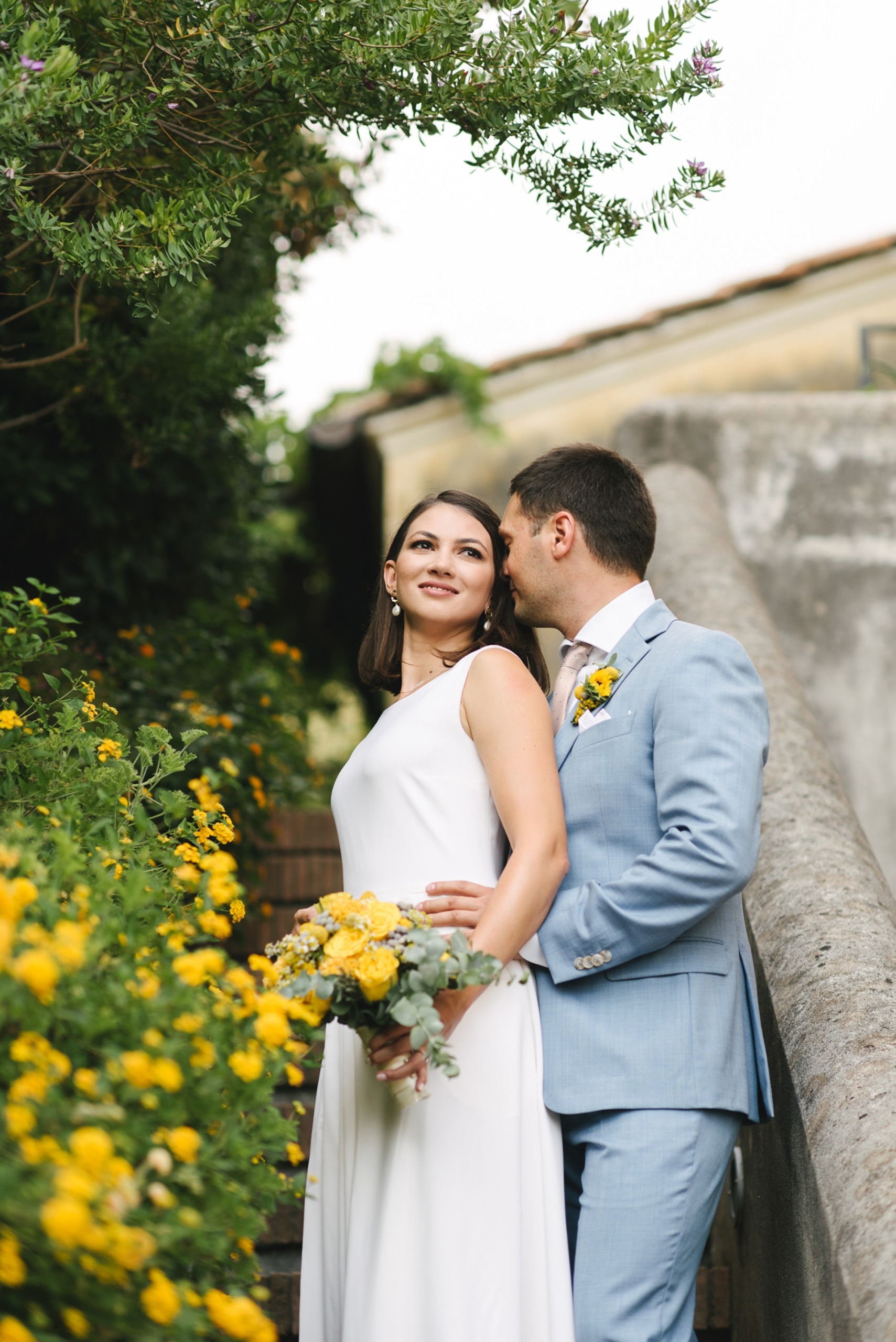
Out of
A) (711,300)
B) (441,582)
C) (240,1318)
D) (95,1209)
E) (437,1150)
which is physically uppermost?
(711,300)

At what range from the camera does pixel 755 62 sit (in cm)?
245

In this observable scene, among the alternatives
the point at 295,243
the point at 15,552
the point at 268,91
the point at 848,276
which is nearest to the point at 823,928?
the point at 268,91

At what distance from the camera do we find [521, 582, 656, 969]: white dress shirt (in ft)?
7.78

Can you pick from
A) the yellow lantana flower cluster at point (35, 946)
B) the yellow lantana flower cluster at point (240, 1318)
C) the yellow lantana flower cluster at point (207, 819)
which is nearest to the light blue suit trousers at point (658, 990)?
the yellow lantana flower cluster at point (207, 819)

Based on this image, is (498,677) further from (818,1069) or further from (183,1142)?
(183,1142)

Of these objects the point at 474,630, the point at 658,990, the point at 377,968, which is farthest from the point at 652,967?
the point at 474,630

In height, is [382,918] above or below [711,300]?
below

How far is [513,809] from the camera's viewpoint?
2.14 meters

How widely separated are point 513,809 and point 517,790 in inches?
→ 1.4

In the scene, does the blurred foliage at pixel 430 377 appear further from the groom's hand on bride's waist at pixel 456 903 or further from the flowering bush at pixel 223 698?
the groom's hand on bride's waist at pixel 456 903

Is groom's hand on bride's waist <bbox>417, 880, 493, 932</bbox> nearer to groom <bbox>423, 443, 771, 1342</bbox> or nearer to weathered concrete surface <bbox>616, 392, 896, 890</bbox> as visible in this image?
groom <bbox>423, 443, 771, 1342</bbox>

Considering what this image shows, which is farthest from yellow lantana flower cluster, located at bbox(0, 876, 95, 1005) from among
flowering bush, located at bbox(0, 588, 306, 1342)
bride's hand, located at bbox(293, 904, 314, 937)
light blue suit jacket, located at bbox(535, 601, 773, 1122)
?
light blue suit jacket, located at bbox(535, 601, 773, 1122)

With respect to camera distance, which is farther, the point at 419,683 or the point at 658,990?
the point at 419,683

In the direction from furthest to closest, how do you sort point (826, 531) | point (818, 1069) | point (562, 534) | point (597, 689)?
point (826, 531) < point (562, 534) < point (597, 689) < point (818, 1069)
